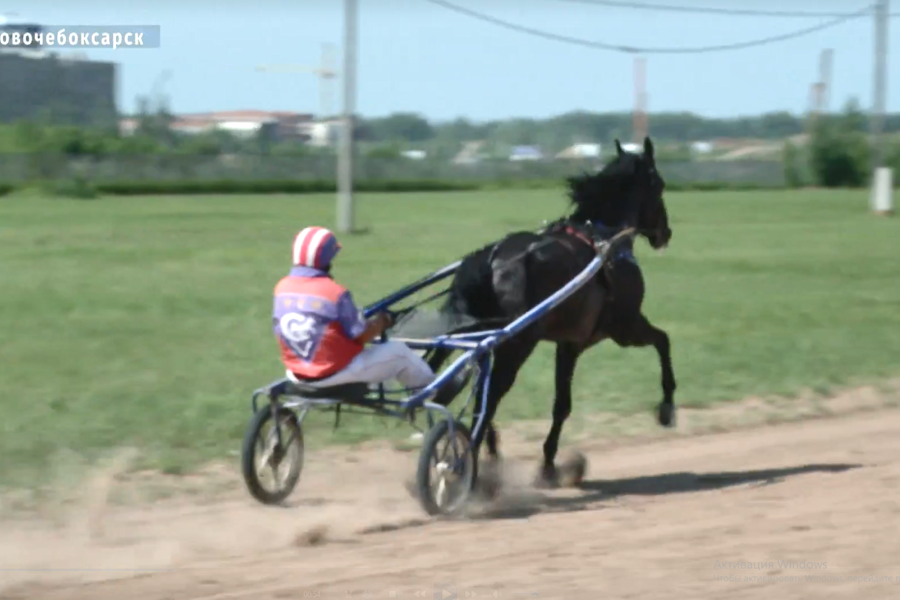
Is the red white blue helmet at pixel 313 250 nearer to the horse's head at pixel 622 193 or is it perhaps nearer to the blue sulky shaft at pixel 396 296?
the blue sulky shaft at pixel 396 296

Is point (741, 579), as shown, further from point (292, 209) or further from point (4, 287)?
point (292, 209)

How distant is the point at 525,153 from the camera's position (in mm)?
78875

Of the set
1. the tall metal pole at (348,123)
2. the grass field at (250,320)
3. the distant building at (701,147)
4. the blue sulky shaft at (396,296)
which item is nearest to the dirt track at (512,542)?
the blue sulky shaft at (396,296)

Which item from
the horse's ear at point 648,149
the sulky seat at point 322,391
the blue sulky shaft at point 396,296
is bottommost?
the sulky seat at point 322,391

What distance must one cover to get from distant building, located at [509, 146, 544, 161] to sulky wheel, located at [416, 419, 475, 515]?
65.7 m

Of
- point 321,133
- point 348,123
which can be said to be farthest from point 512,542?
point 321,133

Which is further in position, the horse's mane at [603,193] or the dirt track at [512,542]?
the horse's mane at [603,193]

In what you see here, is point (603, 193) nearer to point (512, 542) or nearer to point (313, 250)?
point (313, 250)

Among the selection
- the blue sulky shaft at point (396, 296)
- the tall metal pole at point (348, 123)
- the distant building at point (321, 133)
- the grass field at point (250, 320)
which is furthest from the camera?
the distant building at point (321, 133)

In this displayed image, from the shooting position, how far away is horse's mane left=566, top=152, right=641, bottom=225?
35.6ft

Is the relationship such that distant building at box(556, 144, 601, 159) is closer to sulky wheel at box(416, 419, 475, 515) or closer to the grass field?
the grass field

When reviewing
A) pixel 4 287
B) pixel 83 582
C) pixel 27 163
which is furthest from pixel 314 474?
pixel 27 163

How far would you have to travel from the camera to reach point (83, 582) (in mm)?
6723

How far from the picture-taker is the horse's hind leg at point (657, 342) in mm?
10477
